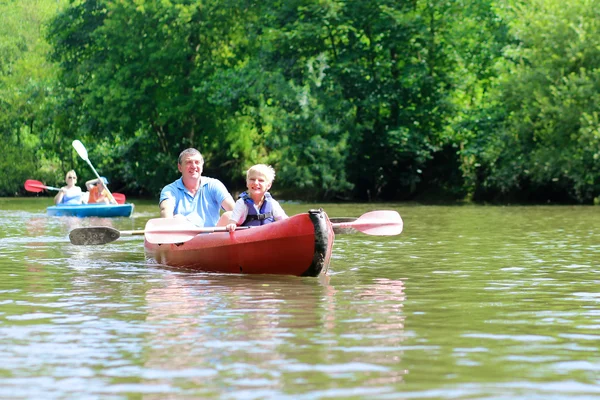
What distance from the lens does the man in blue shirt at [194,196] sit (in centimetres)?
1165

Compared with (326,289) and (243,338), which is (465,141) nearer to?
(326,289)

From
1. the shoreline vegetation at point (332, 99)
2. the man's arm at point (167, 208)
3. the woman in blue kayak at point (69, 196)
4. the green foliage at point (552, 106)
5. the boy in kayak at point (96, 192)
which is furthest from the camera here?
the shoreline vegetation at point (332, 99)

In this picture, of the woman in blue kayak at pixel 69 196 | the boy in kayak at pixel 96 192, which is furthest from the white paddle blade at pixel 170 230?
the boy in kayak at pixel 96 192

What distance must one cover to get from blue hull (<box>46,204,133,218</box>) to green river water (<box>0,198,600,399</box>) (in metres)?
11.2

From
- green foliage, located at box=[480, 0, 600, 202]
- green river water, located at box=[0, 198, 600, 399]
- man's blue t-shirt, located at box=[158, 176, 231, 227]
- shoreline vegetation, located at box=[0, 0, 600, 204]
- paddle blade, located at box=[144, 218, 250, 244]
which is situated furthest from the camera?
shoreline vegetation, located at box=[0, 0, 600, 204]

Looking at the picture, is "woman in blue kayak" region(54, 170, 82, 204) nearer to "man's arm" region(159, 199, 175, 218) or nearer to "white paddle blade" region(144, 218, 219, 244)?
"man's arm" region(159, 199, 175, 218)

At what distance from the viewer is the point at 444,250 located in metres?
14.0

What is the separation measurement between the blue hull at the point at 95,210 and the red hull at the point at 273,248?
13.3m

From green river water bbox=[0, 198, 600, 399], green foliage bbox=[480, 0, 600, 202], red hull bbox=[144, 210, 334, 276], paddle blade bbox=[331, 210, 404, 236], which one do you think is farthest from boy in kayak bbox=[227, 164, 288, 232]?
green foliage bbox=[480, 0, 600, 202]

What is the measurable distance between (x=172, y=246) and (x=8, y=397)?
6.69 m

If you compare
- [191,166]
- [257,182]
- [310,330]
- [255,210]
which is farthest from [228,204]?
[310,330]

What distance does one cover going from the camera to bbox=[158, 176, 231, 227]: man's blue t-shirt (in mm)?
11805

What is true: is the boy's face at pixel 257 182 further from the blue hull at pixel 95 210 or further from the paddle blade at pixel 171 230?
the blue hull at pixel 95 210

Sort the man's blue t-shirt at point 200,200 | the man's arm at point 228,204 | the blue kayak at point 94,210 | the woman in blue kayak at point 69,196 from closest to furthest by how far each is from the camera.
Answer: the man's arm at point 228,204 < the man's blue t-shirt at point 200,200 < the blue kayak at point 94,210 < the woman in blue kayak at point 69,196
